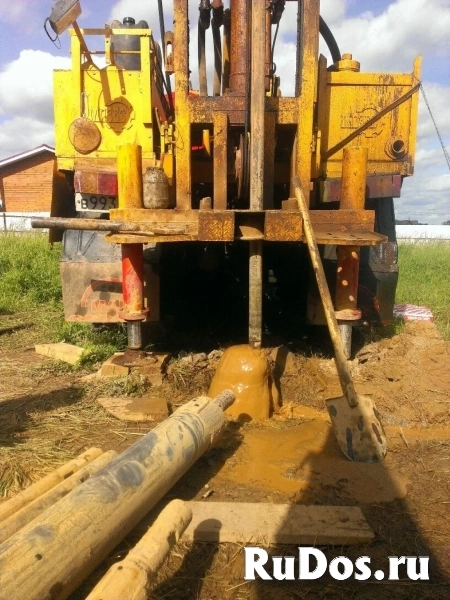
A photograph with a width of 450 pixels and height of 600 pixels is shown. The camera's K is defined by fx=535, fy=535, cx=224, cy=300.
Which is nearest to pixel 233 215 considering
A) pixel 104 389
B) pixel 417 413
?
pixel 104 389

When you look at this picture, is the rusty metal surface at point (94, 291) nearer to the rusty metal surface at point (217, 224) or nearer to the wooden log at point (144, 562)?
the rusty metal surface at point (217, 224)

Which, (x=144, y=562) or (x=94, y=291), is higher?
(x=94, y=291)

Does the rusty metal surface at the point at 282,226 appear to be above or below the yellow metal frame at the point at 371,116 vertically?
below

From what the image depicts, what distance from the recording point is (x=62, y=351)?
4.75 meters

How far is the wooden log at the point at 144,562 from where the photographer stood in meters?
1.52

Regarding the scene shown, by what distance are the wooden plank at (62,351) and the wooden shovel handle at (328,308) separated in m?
2.25

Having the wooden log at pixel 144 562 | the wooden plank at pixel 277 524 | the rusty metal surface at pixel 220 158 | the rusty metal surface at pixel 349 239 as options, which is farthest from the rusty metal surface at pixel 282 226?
the wooden log at pixel 144 562

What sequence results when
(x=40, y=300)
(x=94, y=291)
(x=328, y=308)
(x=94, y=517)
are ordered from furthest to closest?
(x=40, y=300) → (x=94, y=291) → (x=328, y=308) → (x=94, y=517)

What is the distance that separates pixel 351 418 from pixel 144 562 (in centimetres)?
171

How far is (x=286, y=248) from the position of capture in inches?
195

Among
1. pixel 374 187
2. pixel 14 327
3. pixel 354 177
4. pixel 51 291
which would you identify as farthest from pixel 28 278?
pixel 354 177

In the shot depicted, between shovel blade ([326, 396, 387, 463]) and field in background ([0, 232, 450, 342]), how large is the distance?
2.24 meters

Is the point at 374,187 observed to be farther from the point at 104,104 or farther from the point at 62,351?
the point at 62,351

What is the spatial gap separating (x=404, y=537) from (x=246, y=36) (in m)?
3.21
